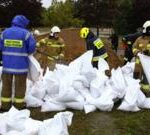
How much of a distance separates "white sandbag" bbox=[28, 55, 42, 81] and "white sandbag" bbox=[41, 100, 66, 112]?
1.57 feet

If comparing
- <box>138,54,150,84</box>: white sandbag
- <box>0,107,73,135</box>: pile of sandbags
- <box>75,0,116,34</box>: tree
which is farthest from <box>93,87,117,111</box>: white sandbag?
<box>75,0,116,34</box>: tree

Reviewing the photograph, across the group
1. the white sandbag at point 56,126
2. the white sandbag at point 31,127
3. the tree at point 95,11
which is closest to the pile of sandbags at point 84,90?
the white sandbag at point 31,127

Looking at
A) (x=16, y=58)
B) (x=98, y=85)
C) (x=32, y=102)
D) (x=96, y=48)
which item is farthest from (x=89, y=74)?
(x=96, y=48)

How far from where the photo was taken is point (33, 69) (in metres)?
8.92

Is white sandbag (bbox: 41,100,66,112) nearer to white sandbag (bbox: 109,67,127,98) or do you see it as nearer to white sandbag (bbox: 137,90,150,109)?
white sandbag (bbox: 109,67,127,98)

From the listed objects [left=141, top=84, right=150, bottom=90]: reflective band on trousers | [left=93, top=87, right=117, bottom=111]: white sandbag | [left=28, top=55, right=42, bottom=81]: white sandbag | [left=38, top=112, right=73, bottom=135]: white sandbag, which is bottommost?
[left=93, top=87, right=117, bottom=111]: white sandbag

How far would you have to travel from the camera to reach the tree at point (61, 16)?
136ft

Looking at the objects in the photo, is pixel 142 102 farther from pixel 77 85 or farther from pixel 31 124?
pixel 31 124

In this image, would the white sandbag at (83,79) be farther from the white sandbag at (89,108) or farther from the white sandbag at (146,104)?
the white sandbag at (146,104)

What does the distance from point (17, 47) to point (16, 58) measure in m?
0.18

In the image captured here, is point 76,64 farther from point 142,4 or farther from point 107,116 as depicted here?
point 142,4

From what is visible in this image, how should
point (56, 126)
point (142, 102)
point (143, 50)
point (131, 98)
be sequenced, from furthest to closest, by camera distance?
point (143, 50), point (142, 102), point (131, 98), point (56, 126)

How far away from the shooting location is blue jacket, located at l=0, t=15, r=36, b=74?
8.55 m

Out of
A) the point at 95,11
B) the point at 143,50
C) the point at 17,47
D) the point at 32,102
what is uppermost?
the point at 95,11
